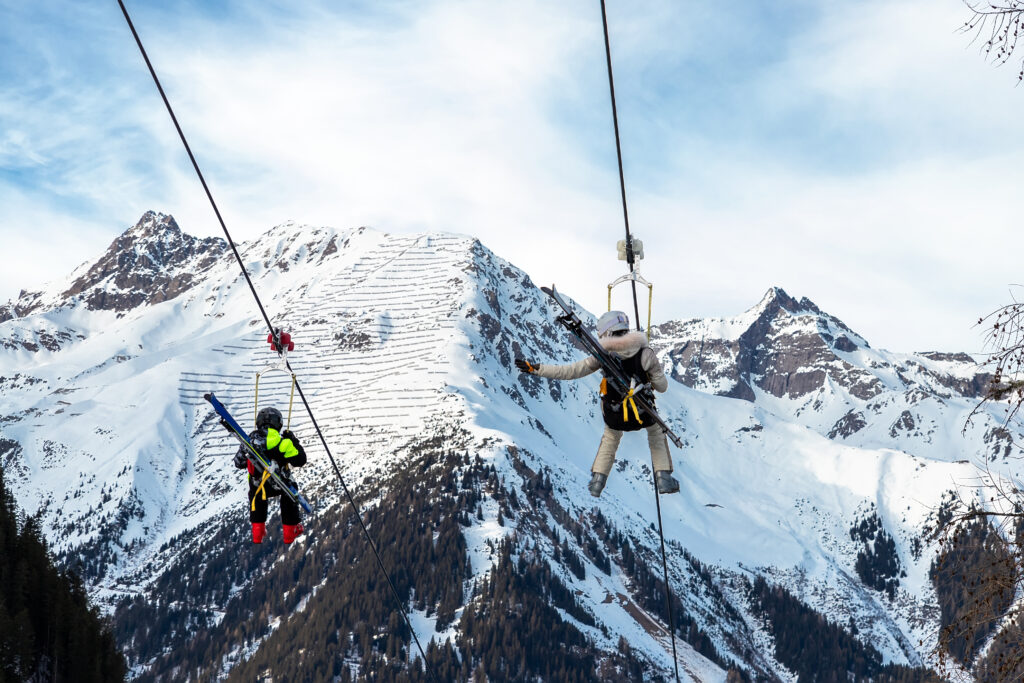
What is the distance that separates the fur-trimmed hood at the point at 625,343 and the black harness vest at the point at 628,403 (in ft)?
0.55

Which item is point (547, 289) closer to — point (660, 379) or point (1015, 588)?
point (660, 379)

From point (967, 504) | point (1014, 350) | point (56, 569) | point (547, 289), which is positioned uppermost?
point (56, 569)

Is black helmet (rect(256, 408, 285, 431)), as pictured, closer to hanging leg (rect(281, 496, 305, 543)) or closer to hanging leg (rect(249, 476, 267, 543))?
hanging leg (rect(249, 476, 267, 543))

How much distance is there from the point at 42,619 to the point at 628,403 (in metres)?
84.3

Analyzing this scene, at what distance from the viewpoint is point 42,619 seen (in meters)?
85.1

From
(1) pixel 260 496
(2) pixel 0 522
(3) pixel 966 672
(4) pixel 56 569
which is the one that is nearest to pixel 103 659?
(4) pixel 56 569

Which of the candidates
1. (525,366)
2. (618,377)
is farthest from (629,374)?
(525,366)

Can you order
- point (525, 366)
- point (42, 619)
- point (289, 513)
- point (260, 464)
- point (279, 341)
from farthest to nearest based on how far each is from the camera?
1. point (42, 619)
2. point (289, 513)
3. point (260, 464)
4. point (279, 341)
5. point (525, 366)

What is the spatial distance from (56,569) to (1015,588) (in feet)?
312

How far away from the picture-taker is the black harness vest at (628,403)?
55.8 ft

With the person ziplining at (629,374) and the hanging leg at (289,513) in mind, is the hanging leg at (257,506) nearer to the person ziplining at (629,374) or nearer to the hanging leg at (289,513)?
the hanging leg at (289,513)

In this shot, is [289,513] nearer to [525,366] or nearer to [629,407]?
[525,366]

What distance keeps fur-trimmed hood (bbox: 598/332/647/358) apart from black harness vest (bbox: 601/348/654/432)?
0.17 metres

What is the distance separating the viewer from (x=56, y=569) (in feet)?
294
